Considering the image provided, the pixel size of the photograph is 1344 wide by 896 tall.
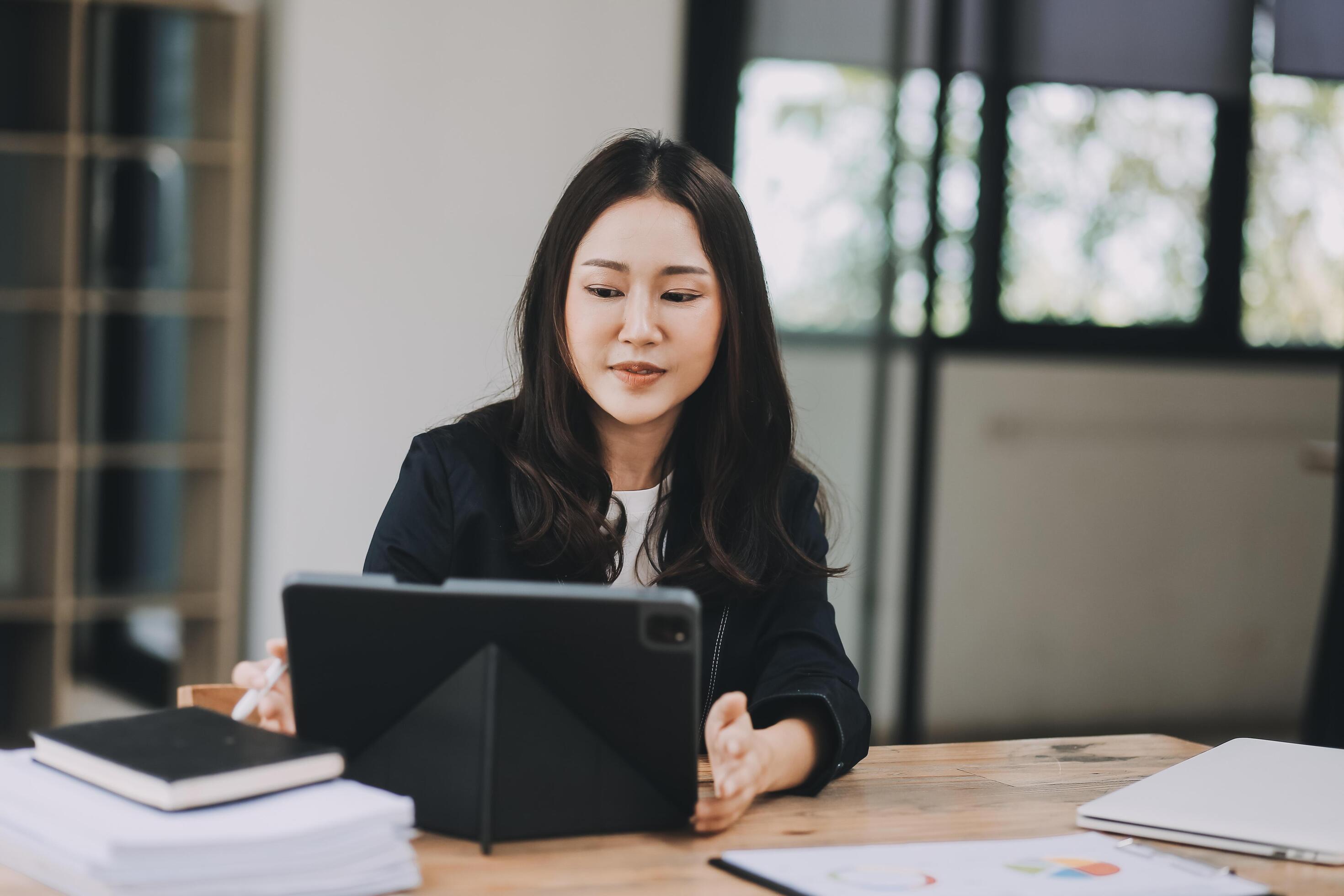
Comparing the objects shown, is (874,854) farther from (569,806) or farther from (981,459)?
(981,459)

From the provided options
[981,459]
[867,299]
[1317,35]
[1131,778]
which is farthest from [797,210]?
[1131,778]

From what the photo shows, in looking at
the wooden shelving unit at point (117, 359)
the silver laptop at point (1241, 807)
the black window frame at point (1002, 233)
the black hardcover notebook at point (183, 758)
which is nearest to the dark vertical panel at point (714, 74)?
the black window frame at point (1002, 233)

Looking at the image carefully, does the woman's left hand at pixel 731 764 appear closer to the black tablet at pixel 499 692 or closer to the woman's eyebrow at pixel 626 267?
the black tablet at pixel 499 692

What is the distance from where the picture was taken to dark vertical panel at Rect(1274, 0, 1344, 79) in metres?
3.58

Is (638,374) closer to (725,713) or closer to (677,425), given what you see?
(677,425)

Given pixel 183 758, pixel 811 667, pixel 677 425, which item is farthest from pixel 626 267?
pixel 183 758

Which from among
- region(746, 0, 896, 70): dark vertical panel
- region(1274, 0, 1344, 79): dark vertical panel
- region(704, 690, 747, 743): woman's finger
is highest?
region(1274, 0, 1344, 79): dark vertical panel

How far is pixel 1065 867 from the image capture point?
99cm

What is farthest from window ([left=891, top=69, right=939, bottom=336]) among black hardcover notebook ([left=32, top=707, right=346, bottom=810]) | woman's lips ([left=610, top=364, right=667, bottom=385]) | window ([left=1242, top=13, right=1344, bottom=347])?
black hardcover notebook ([left=32, top=707, right=346, bottom=810])

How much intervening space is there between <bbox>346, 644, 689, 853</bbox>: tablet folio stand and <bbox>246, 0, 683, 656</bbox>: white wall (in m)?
2.35

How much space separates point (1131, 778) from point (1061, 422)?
8.63 feet

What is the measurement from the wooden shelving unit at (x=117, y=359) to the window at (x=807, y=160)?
49.7 inches

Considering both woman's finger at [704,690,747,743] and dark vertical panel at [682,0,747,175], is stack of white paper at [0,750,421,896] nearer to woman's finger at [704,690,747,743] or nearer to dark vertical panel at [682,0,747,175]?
woman's finger at [704,690,747,743]

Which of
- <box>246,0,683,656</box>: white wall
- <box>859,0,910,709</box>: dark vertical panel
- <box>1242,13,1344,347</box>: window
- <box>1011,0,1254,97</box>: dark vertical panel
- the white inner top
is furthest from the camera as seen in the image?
<box>1242,13,1344,347</box>: window
